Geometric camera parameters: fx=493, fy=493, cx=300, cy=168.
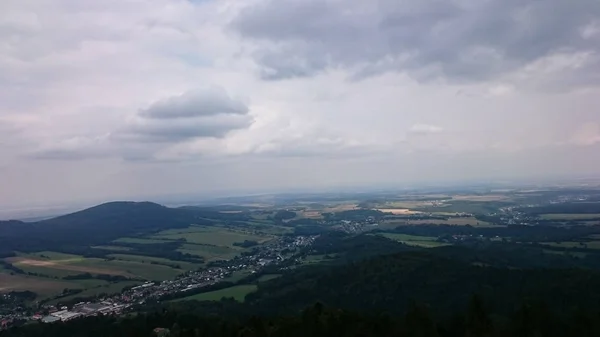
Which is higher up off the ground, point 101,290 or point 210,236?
point 210,236

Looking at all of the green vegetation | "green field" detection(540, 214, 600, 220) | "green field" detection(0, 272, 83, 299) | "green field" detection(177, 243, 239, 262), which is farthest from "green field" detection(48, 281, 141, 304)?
the green vegetation

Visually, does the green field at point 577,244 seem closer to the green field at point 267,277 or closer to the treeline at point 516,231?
the treeline at point 516,231

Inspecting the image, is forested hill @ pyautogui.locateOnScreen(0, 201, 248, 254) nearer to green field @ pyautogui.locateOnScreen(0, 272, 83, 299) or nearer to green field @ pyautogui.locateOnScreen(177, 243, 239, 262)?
green field @ pyautogui.locateOnScreen(177, 243, 239, 262)

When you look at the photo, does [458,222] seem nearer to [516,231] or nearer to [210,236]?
[516,231]

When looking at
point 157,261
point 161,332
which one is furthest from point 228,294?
point 157,261

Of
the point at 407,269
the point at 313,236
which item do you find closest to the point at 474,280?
the point at 407,269
